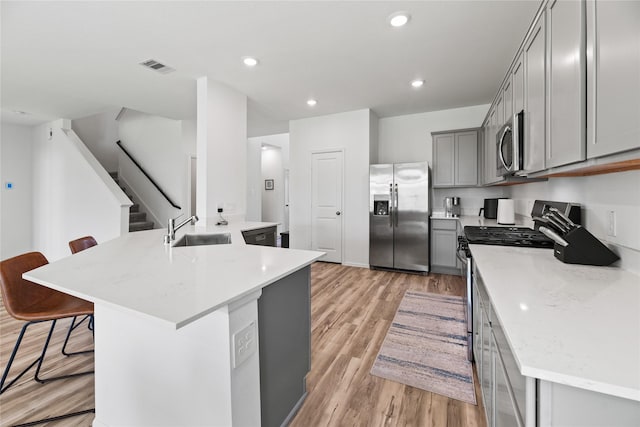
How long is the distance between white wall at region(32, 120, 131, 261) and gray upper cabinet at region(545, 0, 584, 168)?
5.19 m

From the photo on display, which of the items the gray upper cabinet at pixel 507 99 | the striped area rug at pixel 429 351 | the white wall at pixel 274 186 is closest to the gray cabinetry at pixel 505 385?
the striped area rug at pixel 429 351

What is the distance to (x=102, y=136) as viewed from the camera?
7.04 metres

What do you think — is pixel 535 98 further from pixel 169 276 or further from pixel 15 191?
pixel 15 191

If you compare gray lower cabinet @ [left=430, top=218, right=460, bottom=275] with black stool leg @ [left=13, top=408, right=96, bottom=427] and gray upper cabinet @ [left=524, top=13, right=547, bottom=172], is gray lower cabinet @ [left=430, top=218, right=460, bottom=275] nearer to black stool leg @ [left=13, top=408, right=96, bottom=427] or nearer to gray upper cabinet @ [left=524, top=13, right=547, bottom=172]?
gray upper cabinet @ [left=524, top=13, right=547, bottom=172]

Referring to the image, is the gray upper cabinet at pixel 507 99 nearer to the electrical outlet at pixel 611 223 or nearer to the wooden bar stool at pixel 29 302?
the electrical outlet at pixel 611 223

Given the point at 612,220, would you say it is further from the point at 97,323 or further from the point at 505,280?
the point at 97,323

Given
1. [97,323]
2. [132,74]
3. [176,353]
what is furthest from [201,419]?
[132,74]

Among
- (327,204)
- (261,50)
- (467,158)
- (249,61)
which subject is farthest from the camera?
(327,204)

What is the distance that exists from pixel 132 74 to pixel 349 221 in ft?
12.1

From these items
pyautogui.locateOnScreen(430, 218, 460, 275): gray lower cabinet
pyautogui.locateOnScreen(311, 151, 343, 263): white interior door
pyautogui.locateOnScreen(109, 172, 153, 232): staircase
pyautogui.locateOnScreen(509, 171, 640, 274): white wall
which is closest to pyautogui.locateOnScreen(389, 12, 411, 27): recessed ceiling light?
pyautogui.locateOnScreen(509, 171, 640, 274): white wall

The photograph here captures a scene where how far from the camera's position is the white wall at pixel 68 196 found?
4.55 metres

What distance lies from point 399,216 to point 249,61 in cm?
301

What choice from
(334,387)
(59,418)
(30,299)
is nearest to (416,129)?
(334,387)

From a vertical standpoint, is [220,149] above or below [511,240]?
above
